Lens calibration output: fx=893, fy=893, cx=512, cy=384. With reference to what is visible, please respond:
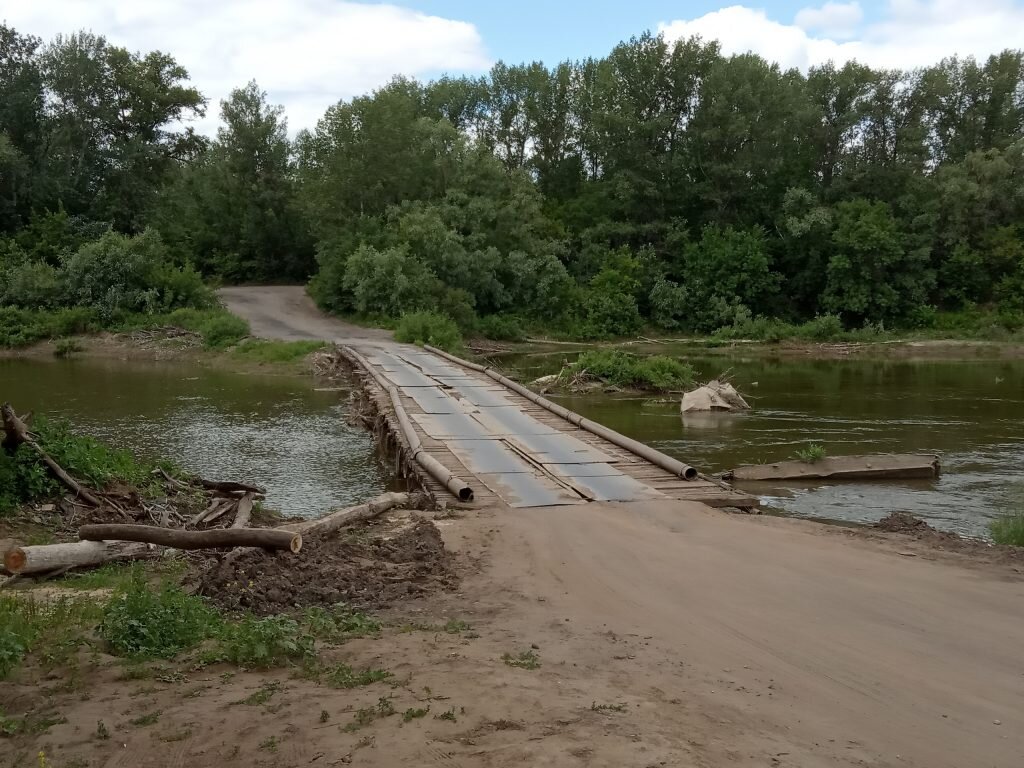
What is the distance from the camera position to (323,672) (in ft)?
17.6

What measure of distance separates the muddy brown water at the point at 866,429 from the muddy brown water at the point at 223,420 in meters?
6.04

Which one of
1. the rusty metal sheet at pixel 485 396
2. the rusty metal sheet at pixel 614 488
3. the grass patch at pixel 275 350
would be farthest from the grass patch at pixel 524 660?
the grass patch at pixel 275 350

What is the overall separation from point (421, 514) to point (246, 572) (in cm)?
347

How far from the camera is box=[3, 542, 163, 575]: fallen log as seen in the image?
6906 mm

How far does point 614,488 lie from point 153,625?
22.3 feet

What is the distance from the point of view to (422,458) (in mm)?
12633

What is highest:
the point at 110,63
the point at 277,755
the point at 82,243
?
the point at 110,63

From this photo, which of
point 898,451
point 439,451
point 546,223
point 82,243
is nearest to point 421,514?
point 439,451

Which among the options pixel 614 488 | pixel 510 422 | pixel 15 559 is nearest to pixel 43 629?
pixel 15 559

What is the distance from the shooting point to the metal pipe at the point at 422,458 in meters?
10.9

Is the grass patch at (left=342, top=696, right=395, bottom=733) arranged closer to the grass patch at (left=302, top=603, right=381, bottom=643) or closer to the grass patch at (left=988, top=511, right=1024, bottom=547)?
the grass patch at (left=302, top=603, right=381, bottom=643)

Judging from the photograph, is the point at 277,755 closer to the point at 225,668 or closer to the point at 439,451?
the point at 225,668

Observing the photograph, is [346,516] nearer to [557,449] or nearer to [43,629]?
[43,629]

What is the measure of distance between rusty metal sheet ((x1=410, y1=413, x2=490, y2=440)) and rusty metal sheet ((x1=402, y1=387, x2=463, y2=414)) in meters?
0.51
